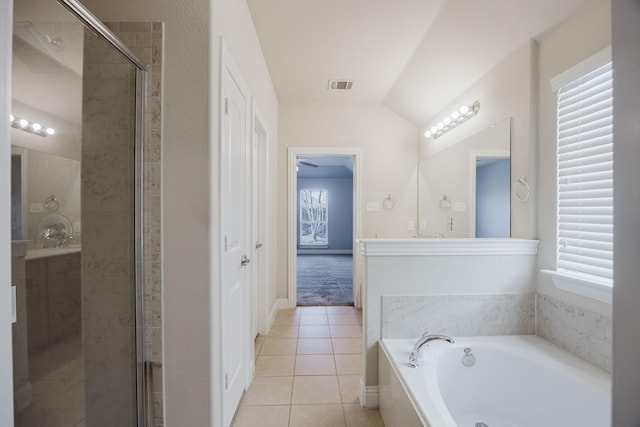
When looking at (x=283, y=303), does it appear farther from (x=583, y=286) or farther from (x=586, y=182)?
(x=586, y=182)

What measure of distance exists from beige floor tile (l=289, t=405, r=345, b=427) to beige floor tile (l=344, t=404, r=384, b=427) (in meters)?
0.04

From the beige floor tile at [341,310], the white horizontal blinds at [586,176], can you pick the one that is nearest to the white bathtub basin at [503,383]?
the white horizontal blinds at [586,176]

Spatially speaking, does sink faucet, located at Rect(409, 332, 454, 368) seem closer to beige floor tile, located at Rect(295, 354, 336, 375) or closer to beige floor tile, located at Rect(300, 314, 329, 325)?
beige floor tile, located at Rect(295, 354, 336, 375)

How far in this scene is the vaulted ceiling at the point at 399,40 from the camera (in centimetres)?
183

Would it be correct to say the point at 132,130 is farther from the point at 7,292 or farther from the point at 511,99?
the point at 511,99

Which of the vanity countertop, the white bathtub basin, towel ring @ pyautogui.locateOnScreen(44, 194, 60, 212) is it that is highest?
towel ring @ pyautogui.locateOnScreen(44, 194, 60, 212)

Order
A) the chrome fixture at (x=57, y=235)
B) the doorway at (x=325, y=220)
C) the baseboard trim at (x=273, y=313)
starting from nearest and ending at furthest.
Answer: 1. the chrome fixture at (x=57, y=235)
2. the baseboard trim at (x=273, y=313)
3. the doorway at (x=325, y=220)

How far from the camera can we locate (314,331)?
2.99 metres

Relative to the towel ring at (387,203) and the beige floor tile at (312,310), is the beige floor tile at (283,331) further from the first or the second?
the towel ring at (387,203)

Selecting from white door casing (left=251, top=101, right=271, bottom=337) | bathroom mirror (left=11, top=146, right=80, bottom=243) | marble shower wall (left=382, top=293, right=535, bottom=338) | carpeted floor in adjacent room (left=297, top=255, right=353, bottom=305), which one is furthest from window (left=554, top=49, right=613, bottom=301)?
carpeted floor in adjacent room (left=297, top=255, right=353, bottom=305)

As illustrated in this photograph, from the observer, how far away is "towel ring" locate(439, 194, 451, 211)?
3.02m

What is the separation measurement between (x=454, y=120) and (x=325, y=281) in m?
3.42

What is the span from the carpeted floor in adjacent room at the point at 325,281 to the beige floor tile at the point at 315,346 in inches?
43.0

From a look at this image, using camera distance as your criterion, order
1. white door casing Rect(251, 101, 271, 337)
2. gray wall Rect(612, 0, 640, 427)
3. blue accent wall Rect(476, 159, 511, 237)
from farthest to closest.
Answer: white door casing Rect(251, 101, 271, 337), blue accent wall Rect(476, 159, 511, 237), gray wall Rect(612, 0, 640, 427)
